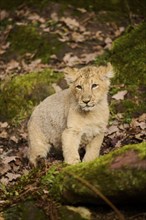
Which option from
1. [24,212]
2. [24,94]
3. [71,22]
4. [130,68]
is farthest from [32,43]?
[24,212]

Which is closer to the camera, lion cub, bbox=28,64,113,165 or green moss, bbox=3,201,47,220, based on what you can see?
green moss, bbox=3,201,47,220

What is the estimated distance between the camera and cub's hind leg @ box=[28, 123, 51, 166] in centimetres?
947

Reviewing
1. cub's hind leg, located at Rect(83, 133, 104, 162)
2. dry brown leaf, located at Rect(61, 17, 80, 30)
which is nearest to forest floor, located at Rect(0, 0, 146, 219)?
dry brown leaf, located at Rect(61, 17, 80, 30)

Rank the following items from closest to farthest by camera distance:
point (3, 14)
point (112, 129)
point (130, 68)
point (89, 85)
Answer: point (89, 85) → point (112, 129) → point (130, 68) → point (3, 14)

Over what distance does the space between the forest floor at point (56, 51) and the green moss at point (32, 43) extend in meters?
0.04

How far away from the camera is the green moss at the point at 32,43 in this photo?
14.8m

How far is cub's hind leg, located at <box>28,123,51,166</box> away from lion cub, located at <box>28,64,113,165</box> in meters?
0.19

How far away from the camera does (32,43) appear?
15469 millimetres

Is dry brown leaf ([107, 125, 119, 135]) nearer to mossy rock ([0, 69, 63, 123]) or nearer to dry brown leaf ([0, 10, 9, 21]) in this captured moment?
mossy rock ([0, 69, 63, 123])

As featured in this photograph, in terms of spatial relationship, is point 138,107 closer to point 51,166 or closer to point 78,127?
point 78,127

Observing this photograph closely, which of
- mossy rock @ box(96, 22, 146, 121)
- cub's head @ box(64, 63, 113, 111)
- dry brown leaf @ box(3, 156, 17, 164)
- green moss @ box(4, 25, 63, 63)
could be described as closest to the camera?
cub's head @ box(64, 63, 113, 111)

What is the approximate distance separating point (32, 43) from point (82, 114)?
737cm

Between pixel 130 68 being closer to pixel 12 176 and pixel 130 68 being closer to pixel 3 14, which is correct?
pixel 12 176

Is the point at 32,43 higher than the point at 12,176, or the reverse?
the point at 32,43
